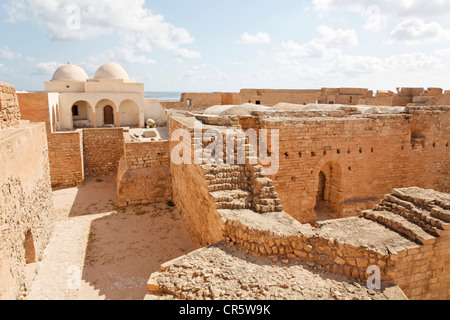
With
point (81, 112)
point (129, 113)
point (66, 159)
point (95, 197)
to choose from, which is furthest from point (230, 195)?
point (81, 112)

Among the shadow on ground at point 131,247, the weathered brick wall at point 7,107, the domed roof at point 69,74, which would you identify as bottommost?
the shadow on ground at point 131,247

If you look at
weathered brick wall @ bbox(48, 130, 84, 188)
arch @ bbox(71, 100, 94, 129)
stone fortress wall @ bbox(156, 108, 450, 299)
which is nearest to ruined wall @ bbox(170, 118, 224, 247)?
stone fortress wall @ bbox(156, 108, 450, 299)

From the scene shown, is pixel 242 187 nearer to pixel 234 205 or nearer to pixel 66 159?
pixel 234 205

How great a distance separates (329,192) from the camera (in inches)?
390

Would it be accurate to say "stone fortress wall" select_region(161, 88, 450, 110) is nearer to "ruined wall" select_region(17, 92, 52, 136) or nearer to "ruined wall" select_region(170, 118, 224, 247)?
"ruined wall" select_region(17, 92, 52, 136)

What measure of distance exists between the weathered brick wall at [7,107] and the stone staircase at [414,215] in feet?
22.5

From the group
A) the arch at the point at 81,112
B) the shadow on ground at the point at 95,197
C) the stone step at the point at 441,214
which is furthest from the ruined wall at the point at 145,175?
the arch at the point at 81,112

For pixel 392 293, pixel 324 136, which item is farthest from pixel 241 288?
pixel 324 136

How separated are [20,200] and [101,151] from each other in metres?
9.07

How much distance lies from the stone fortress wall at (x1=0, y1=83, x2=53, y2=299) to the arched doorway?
1160cm

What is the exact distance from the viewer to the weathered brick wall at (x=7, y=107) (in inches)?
214

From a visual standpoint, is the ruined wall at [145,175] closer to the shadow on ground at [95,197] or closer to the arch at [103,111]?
the shadow on ground at [95,197]

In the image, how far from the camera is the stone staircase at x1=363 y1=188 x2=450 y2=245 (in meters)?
4.67
